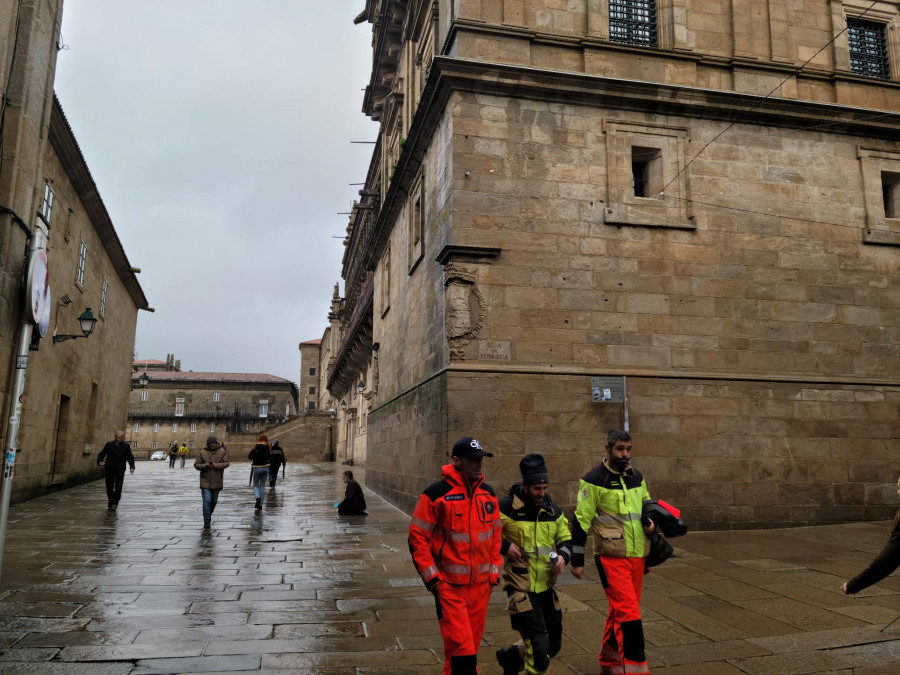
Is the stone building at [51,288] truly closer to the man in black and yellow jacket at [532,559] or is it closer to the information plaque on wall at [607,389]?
the man in black and yellow jacket at [532,559]

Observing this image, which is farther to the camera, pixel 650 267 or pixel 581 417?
pixel 650 267

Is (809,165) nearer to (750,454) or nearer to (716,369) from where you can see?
(716,369)

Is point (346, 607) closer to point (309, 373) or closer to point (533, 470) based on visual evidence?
point (533, 470)

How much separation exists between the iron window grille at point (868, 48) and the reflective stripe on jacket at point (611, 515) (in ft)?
40.2

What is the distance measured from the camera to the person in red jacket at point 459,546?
373 cm

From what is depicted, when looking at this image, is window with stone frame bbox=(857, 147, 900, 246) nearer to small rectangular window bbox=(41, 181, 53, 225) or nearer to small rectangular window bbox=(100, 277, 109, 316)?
small rectangular window bbox=(41, 181, 53, 225)

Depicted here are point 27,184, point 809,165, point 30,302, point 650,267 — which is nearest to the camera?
point 30,302

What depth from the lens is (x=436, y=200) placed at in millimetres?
12188

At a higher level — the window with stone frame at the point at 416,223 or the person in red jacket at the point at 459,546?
the window with stone frame at the point at 416,223

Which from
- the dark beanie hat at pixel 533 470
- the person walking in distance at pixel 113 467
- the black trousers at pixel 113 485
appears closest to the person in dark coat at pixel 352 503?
the person walking in distance at pixel 113 467

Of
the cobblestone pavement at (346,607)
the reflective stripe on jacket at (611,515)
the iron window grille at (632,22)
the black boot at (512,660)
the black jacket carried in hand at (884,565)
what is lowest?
the cobblestone pavement at (346,607)

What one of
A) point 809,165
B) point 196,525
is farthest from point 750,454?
point 196,525

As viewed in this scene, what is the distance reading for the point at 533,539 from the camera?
13.9 feet

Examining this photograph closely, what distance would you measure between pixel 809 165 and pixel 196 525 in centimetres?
1229
